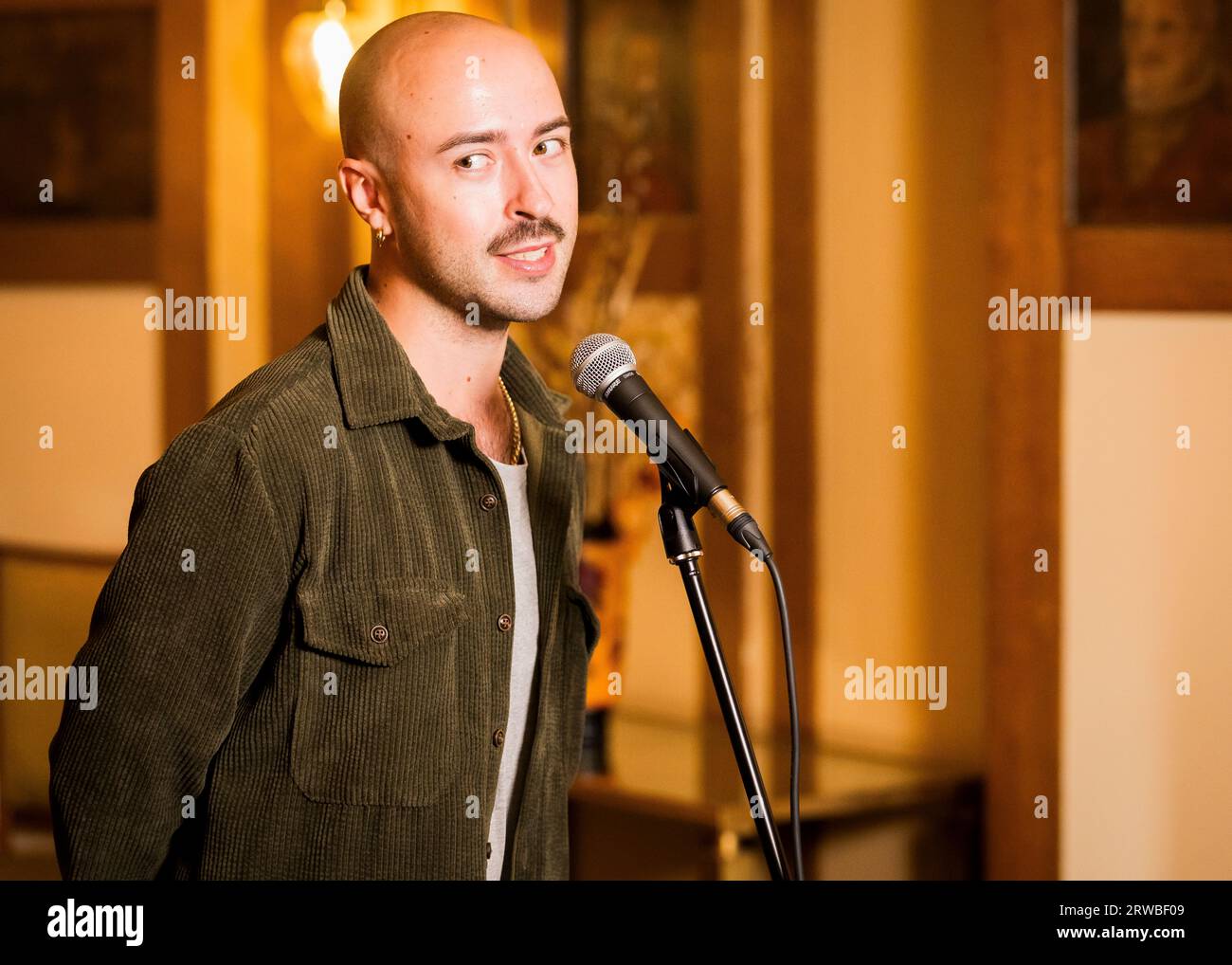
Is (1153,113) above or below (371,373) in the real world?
above

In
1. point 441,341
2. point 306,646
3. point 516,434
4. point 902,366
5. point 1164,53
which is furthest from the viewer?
point 902,366

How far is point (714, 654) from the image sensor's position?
1.29 metres

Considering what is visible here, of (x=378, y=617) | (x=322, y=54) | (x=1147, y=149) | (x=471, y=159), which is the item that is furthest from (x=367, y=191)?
(x=322, y=54)

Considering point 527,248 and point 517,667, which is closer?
point 527,248

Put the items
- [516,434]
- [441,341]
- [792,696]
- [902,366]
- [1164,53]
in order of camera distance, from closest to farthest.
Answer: [792,696], [441,341], [516,434], [1164,53], [902,366]

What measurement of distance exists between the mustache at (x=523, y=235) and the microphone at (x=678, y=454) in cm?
17

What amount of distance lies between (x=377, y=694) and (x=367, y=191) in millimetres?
498

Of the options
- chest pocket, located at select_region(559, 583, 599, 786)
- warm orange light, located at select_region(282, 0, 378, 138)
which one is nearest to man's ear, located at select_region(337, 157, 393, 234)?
chest pocket, located at select_region(559, 583, 599, 786)

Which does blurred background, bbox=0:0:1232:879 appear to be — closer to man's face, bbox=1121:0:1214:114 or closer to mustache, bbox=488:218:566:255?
man's face, bbox=1121:0:1214:114

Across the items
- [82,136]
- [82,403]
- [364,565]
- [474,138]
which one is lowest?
[364,565]

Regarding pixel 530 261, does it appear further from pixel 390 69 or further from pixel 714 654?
pixel 714 654

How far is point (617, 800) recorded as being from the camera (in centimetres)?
298

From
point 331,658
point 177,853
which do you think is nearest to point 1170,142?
point 331,658
